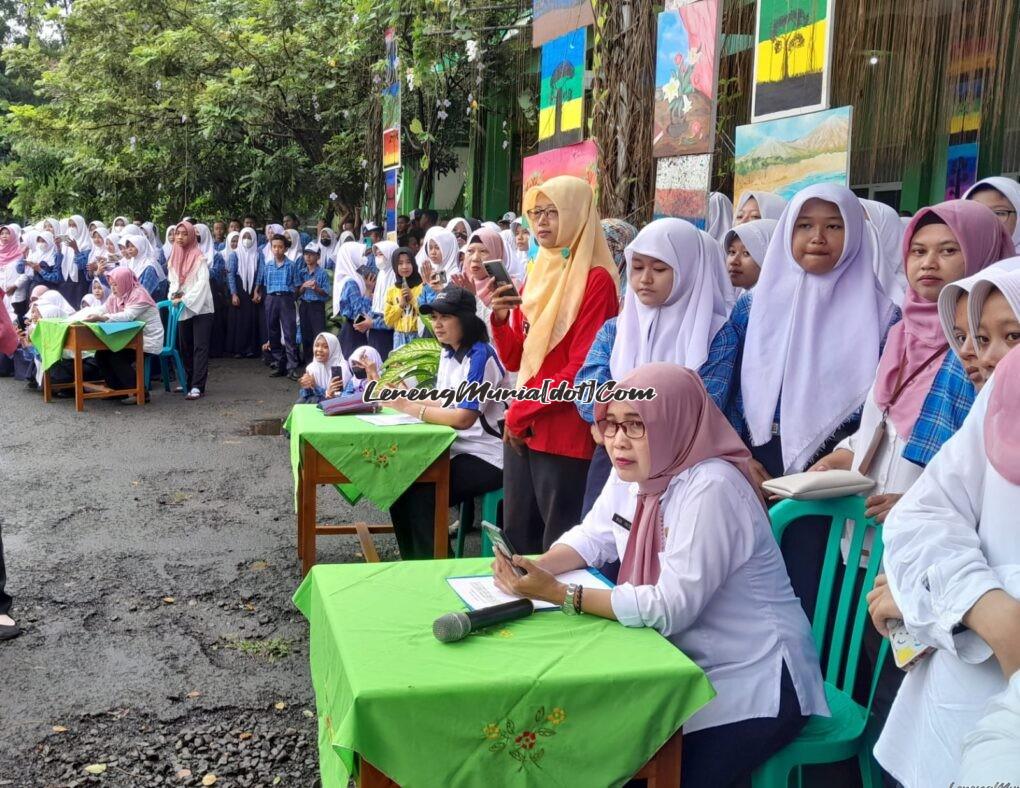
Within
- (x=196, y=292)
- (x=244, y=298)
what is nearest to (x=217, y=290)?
(x=244, y=298)

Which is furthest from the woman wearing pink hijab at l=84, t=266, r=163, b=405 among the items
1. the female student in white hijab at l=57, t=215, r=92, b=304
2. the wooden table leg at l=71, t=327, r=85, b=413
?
the female student in white hijab at l=57, t=215, r=92, b=304

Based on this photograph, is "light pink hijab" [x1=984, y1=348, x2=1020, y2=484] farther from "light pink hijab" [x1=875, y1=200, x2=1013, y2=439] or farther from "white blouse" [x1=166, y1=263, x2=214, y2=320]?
"white blouse" [x1=166, y1=263, x2=214, y2=320]

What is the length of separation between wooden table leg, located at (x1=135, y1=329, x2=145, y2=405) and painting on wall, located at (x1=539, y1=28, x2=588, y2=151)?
4.14m

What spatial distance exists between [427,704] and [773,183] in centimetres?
282

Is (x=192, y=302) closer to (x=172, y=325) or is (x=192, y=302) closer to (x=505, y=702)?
(x=172, y=325)

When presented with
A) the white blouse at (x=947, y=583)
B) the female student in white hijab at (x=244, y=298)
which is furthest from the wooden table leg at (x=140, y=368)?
the white blouse at (x=947, y=583)

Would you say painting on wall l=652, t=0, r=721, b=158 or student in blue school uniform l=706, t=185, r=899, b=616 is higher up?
painting on wall l=652, t=0, r=721, b=158

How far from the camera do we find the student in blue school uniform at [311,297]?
9.85m

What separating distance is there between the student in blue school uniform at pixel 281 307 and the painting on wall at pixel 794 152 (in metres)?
6.66

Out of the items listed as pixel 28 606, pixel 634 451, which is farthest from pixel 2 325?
pixel 634 451

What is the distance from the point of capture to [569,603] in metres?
1.97

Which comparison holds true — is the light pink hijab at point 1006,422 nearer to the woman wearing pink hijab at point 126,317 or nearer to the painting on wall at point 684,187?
the painting on wall at point 684,187

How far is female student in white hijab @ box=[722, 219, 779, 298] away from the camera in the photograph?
3555mm

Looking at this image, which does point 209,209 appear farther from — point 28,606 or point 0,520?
point 28,606
